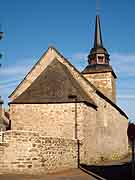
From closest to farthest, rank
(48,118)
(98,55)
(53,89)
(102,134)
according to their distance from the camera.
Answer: (48,118)
(53,89)
(102,134)
(98,55)

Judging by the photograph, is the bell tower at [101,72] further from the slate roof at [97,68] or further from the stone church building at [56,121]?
the stone church building at [56,121]

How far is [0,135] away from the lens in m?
13.0

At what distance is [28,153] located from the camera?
1330 cm

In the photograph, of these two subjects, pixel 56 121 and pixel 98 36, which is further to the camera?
pixel 98 36

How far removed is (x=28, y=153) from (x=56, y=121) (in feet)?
21.5

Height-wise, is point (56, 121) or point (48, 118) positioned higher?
point (48, 118)

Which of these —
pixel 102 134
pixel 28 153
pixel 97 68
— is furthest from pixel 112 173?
pixel 97 68


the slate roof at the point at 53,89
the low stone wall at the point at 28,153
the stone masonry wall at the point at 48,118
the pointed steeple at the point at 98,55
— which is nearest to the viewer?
the low stone wall at the point at 28,153

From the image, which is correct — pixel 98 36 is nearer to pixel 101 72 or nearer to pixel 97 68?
pixel 97 68

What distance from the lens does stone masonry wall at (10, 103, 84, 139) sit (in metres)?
19.4

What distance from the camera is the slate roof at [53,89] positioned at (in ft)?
65.6

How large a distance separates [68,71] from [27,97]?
146 inches

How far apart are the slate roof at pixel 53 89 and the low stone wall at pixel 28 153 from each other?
5454mm

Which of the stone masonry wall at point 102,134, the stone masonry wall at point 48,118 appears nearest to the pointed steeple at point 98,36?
the stone masonry wall at point 102,134
